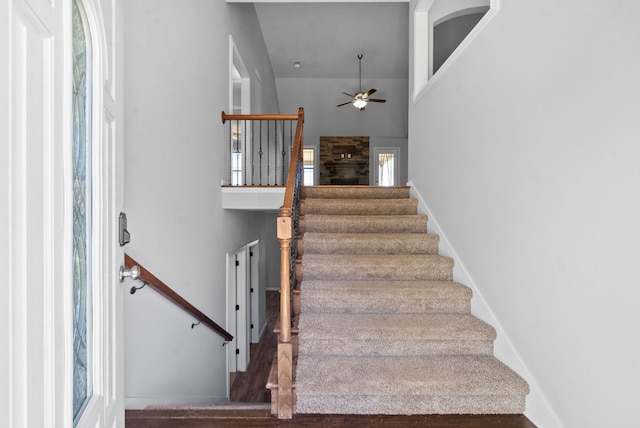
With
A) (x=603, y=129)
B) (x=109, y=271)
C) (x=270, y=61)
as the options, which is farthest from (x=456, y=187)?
(x=270, y=61)

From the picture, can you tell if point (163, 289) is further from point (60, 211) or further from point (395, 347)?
point (60, 211)

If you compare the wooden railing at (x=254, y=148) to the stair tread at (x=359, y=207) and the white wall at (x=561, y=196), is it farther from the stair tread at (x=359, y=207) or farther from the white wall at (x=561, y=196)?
the white wall at (x=561, y=196)

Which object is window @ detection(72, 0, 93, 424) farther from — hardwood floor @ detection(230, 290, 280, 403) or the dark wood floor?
hardwood floor @ detection(230, 290, 280, 403)

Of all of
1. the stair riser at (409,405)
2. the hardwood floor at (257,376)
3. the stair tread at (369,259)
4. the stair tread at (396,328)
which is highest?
the stair tread at (369,259)

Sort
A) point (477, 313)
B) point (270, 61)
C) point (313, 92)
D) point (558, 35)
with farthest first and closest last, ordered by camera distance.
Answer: point (313, 92) → point (270, 61) → point (477, 313) → point (558, 35)

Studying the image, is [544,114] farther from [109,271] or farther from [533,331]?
[109,271]

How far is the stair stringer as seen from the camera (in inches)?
70.5

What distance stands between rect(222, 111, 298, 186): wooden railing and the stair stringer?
1716 mm

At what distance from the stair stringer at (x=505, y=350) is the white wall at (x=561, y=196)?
0.03ft

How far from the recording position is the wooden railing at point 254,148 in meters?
4.26

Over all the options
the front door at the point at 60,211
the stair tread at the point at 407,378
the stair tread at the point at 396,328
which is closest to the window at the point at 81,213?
the front door at the point at 60,211

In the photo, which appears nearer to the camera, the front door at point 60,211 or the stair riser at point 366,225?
the front door at point 60,211

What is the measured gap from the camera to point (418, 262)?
9.80 ft

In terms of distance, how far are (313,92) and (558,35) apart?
7608mm
